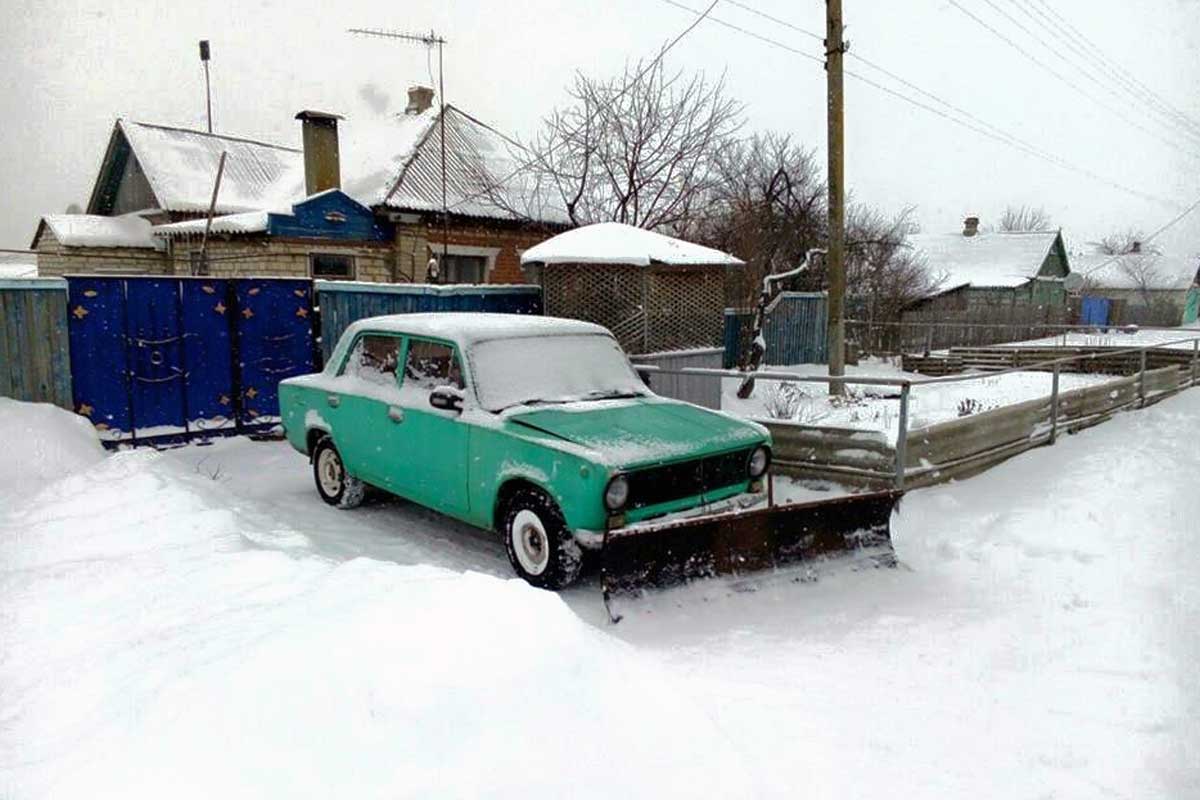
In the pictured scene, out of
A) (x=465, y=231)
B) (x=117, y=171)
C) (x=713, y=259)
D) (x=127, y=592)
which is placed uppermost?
(x=117, y=171)

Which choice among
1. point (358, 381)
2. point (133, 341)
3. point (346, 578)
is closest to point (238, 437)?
point (133, 341)

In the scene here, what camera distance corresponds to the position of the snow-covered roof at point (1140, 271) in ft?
178

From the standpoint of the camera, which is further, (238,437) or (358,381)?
(238,437)

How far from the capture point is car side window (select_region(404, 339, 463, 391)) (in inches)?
223

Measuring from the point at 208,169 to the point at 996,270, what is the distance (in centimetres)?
3740

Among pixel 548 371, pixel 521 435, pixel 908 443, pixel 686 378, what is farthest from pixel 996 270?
pixel 521 435

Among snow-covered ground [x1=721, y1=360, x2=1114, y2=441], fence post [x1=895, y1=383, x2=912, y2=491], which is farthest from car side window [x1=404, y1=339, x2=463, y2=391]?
snow-covered ground [x1=721, y1=360, x2=1114, y2=441]

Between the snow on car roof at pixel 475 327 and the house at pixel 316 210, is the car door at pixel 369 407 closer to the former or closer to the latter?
the snow on car roof at pixel 475 327

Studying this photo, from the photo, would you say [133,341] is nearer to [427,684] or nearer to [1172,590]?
[427,684]

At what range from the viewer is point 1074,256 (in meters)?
66.7

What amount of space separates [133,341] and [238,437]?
1.58m

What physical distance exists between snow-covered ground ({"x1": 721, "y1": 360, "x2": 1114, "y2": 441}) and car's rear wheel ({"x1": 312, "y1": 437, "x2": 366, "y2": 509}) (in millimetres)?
4386

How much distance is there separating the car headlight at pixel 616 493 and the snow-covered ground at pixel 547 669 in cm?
61

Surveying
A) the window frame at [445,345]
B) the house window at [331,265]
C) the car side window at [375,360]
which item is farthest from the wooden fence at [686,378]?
the house window at [331,265]
